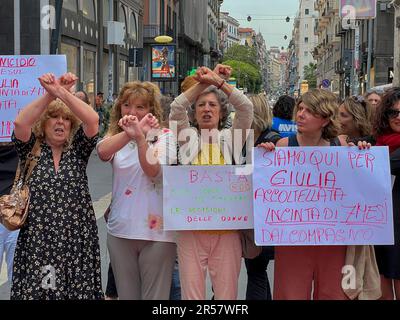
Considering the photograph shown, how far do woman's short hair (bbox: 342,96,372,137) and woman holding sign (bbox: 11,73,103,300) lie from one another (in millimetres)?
2246

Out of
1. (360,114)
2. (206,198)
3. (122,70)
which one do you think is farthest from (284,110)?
(122,70)

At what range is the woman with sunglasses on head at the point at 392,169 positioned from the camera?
13.3ft

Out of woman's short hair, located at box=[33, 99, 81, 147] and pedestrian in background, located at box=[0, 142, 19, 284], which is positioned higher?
woman's short hair, located at box=[33, 99, 81, 147]

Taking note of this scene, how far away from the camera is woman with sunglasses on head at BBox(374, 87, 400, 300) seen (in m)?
4.05

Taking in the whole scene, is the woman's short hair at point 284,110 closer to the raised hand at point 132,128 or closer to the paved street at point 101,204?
the paved street at point 101,204

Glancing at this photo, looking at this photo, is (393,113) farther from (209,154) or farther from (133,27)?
(133,27)

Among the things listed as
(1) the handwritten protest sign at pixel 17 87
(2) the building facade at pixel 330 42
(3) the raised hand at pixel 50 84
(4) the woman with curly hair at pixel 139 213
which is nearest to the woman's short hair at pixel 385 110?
(4) the woman with curly hair at pixel 139 213

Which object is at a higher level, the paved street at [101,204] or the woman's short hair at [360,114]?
the woman's short hair at [360,114]

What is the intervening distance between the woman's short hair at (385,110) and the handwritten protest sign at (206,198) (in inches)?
40.0

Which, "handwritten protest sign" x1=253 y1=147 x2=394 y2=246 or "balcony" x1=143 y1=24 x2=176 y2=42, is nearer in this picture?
"handwritten protest sign" x1=253 y1=147 x2=394 y2=246

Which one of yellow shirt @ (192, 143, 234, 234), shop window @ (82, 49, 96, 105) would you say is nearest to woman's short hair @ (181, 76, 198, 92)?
yellow shirt @ (192, 143, 234, 234)

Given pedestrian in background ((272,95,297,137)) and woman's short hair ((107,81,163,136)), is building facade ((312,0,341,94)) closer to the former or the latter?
pedestrian in background ((272,95,297,137))

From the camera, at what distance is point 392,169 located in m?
4.00
